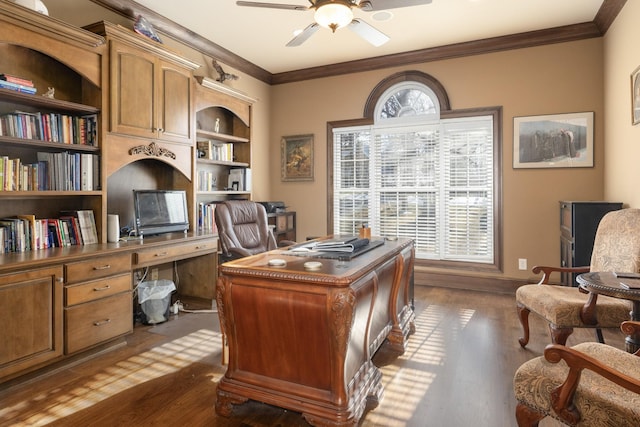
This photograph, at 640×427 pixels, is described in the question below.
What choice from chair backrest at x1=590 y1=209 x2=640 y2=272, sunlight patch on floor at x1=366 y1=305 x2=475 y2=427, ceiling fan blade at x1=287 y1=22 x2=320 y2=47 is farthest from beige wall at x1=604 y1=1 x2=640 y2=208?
ceiling fan blade at x1=287 y1=22 x2=320 y2=47

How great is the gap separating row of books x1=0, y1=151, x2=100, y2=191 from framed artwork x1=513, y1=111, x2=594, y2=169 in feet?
14.2

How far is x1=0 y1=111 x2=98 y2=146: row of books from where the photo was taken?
2.52 meters

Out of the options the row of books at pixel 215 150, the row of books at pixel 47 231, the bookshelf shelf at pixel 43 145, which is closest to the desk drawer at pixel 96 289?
the row of books at pixel 47 231

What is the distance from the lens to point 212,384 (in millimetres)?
2277

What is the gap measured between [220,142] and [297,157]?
4.16 ft

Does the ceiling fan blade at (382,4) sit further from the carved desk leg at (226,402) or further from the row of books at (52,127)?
the carved desk leg at (226,402)

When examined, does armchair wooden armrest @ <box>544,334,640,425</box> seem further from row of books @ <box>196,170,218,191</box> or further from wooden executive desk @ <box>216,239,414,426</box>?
row of books @ <box>196,170,218,191</box>

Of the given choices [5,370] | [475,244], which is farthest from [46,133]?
[475,244]

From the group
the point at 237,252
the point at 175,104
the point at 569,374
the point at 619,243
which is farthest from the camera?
the point at 175,104

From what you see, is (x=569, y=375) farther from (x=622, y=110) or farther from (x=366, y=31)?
(x=622, y=110)

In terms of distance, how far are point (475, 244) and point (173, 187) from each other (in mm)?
3601

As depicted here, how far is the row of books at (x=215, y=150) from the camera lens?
→ 422cm

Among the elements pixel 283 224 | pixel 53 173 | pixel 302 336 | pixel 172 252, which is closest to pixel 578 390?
pixel 302 336

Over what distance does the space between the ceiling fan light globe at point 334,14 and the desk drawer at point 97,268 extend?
224 centimetres
